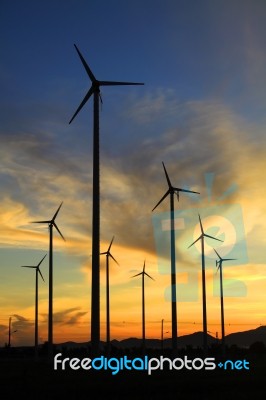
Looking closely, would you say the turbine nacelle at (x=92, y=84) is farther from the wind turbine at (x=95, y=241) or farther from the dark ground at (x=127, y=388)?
the dark ground at (x=127, y=388)

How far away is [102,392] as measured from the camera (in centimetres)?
4556

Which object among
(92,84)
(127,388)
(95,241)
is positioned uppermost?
(92,84)

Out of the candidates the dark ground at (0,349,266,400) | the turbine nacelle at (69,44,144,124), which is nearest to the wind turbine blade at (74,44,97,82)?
the turbine nacelle at (69,44,144,124)

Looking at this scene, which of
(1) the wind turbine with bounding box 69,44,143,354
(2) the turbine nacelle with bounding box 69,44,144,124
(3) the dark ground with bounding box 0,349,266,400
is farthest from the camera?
(2) the turbine nacelle with bounding box 69,44,144,124

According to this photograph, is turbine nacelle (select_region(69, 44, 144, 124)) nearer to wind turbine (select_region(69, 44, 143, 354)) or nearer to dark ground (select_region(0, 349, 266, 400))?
wind turbine (select_region(69, 44, 143, 354))

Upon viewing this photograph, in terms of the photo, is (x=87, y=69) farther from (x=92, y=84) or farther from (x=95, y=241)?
(x=95, y=241)

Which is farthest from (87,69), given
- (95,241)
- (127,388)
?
(127,388)

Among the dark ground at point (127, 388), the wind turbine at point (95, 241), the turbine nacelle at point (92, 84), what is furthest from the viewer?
the turbine nacelle at point (92, 84)

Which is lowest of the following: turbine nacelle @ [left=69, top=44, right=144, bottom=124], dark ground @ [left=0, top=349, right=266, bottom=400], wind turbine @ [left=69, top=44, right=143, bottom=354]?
dark ground @ [left=0, top=349, right=266, bottom=400]

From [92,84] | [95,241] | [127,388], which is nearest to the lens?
[127,388]

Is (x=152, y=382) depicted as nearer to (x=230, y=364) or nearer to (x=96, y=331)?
(x=96, y=331)

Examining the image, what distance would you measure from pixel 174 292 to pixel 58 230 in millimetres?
30933

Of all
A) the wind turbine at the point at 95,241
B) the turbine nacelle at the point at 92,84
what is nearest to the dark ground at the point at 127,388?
the wind turbine at the point at 95,241

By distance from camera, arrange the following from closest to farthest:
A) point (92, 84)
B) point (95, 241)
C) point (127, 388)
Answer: point (127, 388) < point (95, 241) < point (92, 84)
